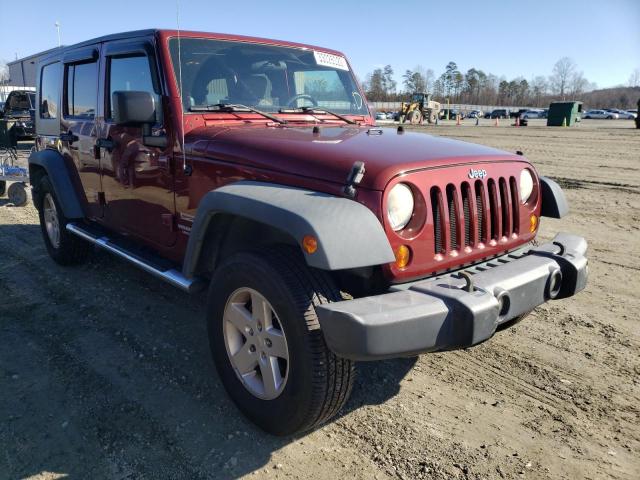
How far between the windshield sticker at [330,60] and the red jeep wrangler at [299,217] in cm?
3

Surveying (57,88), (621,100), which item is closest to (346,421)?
(57,88)

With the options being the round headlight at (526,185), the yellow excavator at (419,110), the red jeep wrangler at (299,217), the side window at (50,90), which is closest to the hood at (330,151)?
the red jeep wrangler at (299,217)

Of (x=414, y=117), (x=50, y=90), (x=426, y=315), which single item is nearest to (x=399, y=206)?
(x=426, y=315)

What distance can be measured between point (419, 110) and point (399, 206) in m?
45.0

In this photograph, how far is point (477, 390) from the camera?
10.1ft

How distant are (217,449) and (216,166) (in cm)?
157

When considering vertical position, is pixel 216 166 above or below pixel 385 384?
above

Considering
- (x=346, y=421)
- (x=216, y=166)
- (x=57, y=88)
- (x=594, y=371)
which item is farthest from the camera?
(x=57, y=88)

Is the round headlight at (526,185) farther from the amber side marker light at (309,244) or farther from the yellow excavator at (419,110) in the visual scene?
the yellow excavator at (419,110)

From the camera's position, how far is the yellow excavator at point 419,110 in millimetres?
43853

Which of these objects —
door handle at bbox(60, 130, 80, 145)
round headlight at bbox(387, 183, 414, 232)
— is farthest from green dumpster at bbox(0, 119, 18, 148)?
round headlight at bbox(387, 183, 414, 232)

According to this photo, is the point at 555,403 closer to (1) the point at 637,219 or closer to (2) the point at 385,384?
(2) the point at 385,384

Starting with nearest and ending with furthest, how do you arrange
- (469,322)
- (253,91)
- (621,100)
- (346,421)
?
1. (469,322)
2. (346,421)
3. (253,91)
4. (621,100)

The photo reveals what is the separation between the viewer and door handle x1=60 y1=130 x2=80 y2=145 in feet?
15.4
